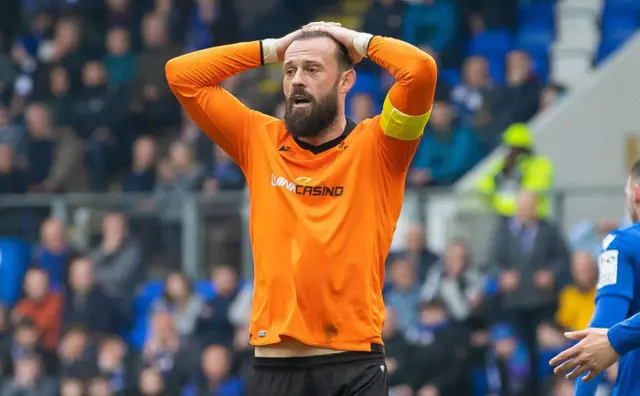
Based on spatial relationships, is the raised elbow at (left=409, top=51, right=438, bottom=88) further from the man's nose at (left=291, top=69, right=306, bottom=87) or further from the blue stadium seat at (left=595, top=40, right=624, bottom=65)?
the blue stadium seat at (left=595, top=40, right=624, bottom=65)

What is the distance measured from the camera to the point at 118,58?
58.0 ft

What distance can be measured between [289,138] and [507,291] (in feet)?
20.8

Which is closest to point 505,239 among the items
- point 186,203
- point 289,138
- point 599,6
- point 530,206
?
point 530,206

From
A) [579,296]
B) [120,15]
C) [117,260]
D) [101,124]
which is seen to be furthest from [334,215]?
[120,15]

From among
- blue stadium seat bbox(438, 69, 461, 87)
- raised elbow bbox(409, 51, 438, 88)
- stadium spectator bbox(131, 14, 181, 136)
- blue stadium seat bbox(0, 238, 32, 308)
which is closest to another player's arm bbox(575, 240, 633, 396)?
raised elbow bbox(409, 51, 438, 88)

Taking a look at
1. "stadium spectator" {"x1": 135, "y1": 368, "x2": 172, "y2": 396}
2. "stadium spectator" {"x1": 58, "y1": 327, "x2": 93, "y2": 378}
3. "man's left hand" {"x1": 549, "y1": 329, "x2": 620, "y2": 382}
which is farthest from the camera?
"stadium spectator" {"x1": 58, "y1": 327, "x2": 93, "y2": 378}

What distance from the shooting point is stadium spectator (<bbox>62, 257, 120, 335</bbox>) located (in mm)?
14078

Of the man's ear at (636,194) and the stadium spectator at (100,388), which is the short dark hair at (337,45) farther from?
the stadium spectator at (100,388)

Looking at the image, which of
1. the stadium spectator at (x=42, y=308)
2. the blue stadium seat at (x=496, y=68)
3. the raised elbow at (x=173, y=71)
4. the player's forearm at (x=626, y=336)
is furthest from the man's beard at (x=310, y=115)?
the blue stadium seat at (x=496, y=68)

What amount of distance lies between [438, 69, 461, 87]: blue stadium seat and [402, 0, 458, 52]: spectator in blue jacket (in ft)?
1.31

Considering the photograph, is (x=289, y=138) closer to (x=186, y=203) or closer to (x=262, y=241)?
(x=262, y=241)

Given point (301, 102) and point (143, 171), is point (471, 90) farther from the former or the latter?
point (301, 102)

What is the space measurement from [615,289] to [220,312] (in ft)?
24.6

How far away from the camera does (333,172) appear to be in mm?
6293
